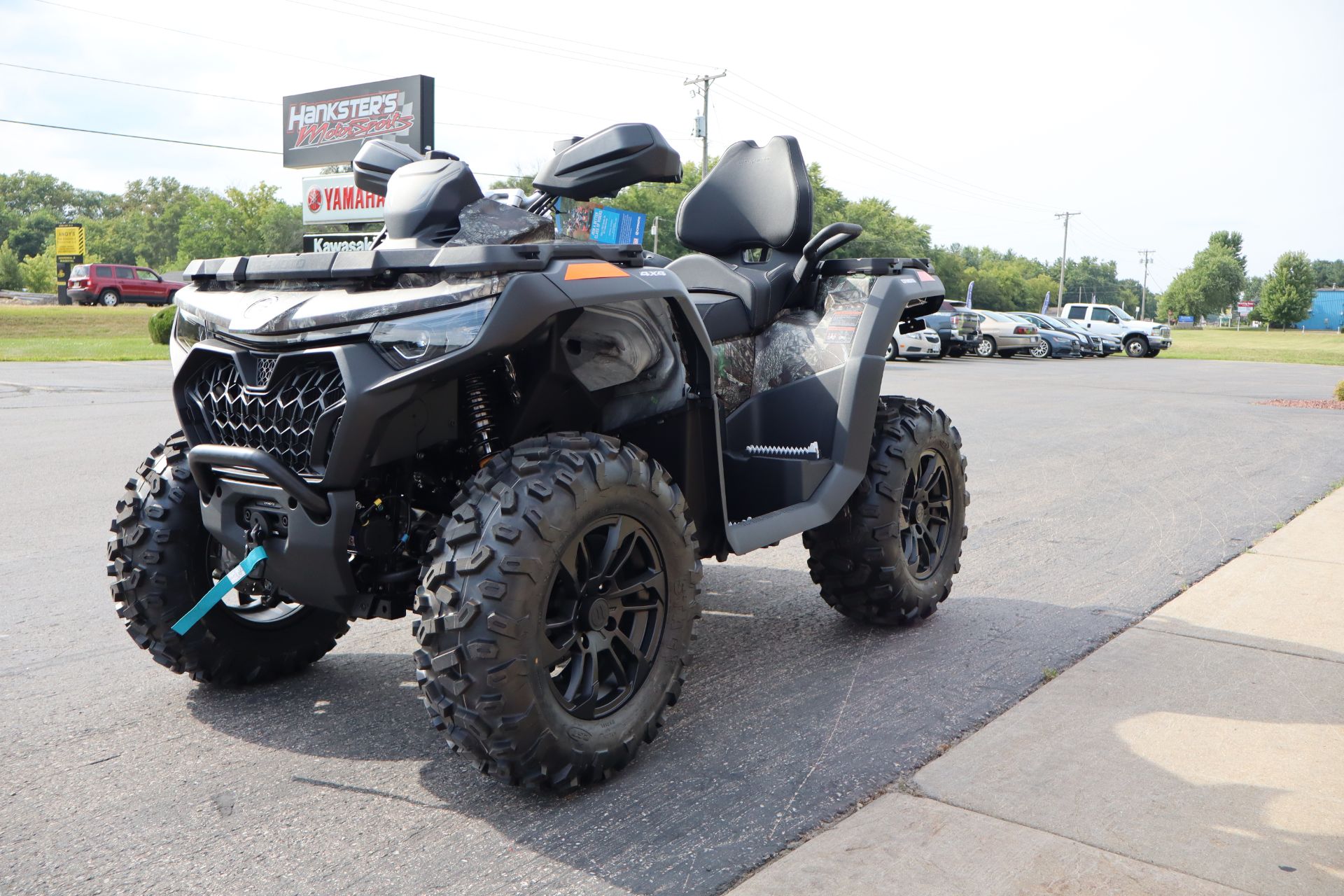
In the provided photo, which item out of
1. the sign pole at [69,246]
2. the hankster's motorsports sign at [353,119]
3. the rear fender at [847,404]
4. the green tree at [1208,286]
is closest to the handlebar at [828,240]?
the rear fender at [847,404]

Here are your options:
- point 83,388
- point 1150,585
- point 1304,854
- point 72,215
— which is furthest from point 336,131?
point 72,215

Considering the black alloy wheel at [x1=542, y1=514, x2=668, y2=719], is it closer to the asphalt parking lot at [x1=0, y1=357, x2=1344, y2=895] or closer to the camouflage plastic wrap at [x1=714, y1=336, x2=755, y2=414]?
the asphalt parking lot at [x1=0, y1=357, x2=1344, y2=895]

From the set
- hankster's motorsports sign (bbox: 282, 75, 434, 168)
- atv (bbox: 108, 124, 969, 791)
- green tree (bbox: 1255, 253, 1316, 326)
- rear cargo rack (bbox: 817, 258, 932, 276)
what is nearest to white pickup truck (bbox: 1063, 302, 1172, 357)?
hankster's motorsports sign (bbox: 282, 75, 434, 168)

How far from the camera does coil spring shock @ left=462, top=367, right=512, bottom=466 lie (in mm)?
2871

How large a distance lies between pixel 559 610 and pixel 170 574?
1202 millimetres

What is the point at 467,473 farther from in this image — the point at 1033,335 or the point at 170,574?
the point at 1033,335

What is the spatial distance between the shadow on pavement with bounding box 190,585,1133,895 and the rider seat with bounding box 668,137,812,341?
125cm

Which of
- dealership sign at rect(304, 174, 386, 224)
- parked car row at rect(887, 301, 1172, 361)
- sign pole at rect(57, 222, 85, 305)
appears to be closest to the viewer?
dealership sign at rect(304, 174, 386, 224)

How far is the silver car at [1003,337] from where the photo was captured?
3588 cm

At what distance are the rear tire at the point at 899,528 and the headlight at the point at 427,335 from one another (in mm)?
1799

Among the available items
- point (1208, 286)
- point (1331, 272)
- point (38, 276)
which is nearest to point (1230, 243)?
point (1208, 286)

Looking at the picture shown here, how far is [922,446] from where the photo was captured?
4.23 metres

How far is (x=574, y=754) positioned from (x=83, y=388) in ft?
48.3

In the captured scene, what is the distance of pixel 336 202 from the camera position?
29.5m
